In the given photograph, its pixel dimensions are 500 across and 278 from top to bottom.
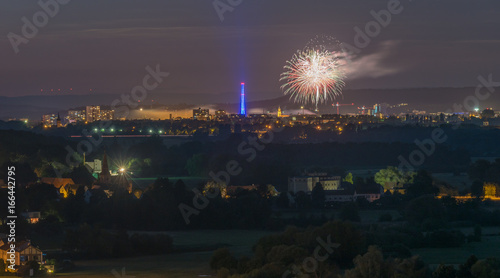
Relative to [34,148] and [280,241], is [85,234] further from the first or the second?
[34,148]

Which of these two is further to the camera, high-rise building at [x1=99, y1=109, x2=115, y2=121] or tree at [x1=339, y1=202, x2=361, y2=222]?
high-rise building at [x1=99, y1=109, x2=115, y2=121]

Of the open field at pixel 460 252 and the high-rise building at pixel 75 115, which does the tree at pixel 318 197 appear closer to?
the open field at pixel 460 252

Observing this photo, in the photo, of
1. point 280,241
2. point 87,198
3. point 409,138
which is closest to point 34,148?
point 87,198

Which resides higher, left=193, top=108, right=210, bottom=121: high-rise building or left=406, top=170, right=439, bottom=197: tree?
left=193, top=108, right=210, bottom=121: high-rise building

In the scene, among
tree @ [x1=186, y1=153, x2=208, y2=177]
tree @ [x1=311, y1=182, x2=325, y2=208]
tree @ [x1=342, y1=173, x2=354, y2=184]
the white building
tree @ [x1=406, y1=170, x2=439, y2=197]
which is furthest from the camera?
tree @ [x1=186, y1=153, x2=208, y2=177]

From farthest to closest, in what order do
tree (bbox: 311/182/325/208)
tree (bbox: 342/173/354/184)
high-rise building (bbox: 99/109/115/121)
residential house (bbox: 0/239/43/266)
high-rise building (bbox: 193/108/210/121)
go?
high-rise building (bbox: 193/108/210/121)
high-rise building (bbox: 99/109/115/121)
tree (bbox: 342/173/354/184)
tree (bbox: 311/182/325/208)
residential house (bbox: 0/239/43/266)

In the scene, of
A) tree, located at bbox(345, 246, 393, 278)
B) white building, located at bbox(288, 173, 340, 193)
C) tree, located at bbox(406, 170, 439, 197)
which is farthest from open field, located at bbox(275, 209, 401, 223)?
tree, located at bbox(345, 246, 393, 278)

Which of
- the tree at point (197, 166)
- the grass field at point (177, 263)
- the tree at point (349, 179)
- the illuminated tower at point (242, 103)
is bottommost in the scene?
the grass field at point (177, 263)

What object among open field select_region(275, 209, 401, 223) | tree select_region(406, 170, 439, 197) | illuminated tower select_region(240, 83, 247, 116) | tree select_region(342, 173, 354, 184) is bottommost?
open field select_region(275, 209, 401, 223)

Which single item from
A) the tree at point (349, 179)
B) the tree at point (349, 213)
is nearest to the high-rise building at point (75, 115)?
the tree at point (349, 179)

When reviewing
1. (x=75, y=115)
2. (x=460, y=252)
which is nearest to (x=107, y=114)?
(x=75, y=115)

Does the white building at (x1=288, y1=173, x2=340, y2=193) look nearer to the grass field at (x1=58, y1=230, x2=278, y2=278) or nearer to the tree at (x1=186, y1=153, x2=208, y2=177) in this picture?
the tree at (x1=186, y1=153, x2=208, y2=177)
